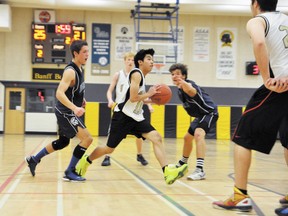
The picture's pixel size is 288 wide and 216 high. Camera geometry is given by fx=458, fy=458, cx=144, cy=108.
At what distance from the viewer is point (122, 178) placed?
570 cm

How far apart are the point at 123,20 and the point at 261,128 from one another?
49.9ft

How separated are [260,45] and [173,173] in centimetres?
203

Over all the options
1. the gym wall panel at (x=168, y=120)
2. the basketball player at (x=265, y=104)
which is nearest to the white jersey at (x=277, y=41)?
the basketball player at (x=265, y=104)

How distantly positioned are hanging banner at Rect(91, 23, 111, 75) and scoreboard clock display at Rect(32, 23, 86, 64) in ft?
2.46

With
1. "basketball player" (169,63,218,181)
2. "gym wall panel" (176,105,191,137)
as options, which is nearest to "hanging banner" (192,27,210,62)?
"gym wall panel" (176,105,191,137)

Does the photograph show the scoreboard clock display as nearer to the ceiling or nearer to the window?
the ceiling

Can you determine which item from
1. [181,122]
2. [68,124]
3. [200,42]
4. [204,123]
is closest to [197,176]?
[204,123]

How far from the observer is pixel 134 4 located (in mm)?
16547

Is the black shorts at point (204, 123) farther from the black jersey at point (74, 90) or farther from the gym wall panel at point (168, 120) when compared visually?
the gym wall panel at point (168, 120)

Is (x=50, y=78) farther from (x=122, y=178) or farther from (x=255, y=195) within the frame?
(x=255, y=195)

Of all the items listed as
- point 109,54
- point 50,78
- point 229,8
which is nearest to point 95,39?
point 109,54

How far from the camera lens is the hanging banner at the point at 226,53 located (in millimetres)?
18438

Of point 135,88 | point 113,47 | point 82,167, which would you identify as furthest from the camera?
point 113,47

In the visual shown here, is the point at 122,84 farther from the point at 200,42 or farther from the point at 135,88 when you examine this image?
the point at 200,42
